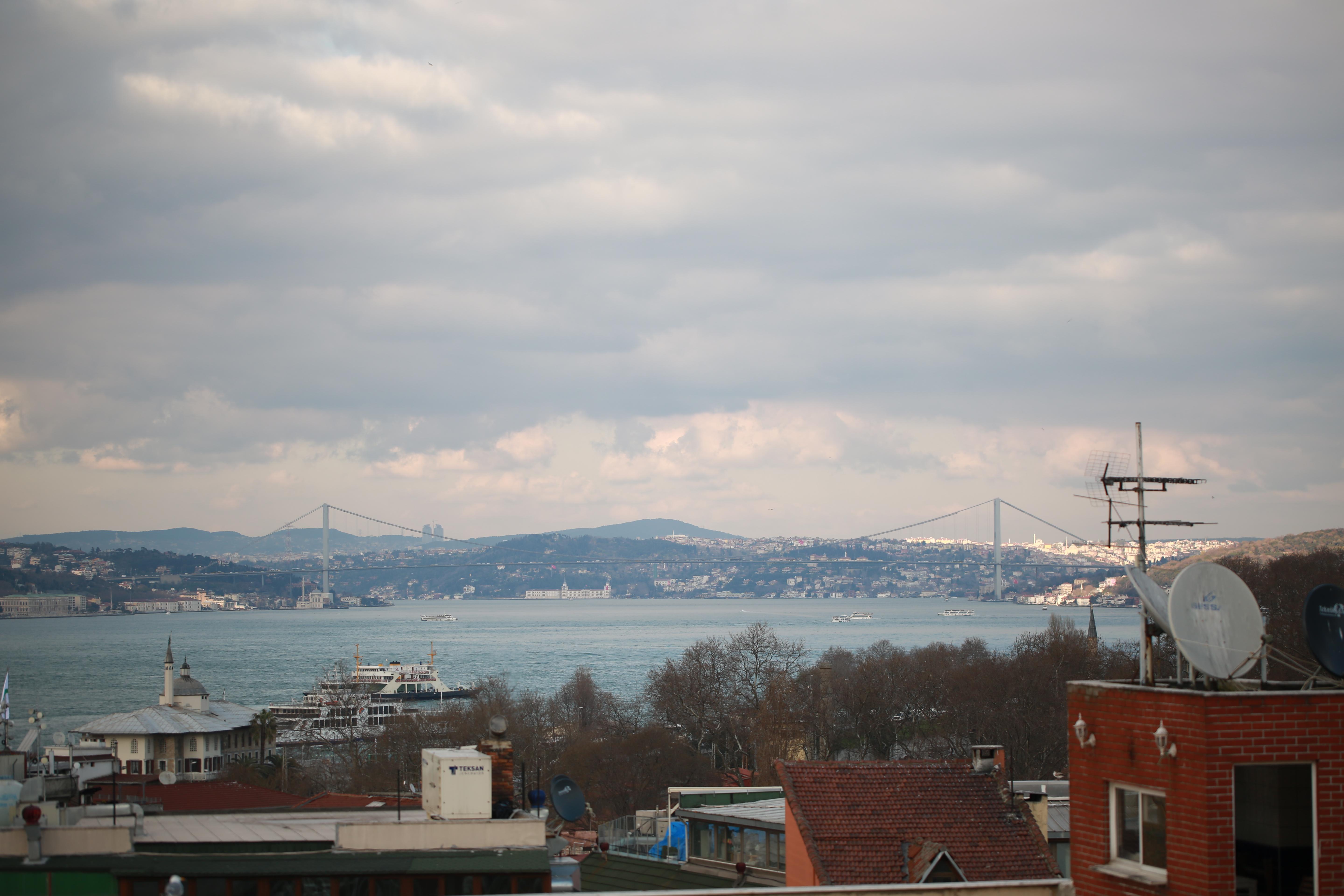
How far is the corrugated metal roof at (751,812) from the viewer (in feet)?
55.5

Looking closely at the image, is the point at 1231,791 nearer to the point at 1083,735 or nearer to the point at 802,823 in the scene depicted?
the point at 1083,735

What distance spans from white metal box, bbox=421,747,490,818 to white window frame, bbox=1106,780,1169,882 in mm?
5727

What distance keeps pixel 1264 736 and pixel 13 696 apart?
340 feet

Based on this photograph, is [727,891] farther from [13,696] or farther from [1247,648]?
[13,696]

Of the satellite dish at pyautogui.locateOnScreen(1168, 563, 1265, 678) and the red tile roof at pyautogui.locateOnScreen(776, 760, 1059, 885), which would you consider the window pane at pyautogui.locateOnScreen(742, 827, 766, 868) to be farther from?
the satellite dish at pyautogui.locateOnScreen(1168, 563, 1265, 678)

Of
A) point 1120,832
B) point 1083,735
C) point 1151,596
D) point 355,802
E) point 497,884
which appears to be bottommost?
point 355,802

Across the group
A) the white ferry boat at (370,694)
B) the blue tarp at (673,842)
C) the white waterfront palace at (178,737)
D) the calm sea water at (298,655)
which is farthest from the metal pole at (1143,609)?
the calm sea water at (298,655)

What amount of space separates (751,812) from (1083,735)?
39.1 feet

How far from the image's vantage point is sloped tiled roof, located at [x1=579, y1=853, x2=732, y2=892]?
584 inches

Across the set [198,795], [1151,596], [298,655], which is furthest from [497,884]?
[298,655]

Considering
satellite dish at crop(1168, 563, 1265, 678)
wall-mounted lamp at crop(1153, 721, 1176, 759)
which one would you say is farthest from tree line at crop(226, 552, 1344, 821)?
wall-mounted lamp at crop(1153, 721, 1176, 759)

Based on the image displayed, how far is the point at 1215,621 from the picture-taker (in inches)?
249

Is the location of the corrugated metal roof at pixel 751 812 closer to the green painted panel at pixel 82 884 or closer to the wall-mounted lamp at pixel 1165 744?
the green painted panel at pixel 82 884

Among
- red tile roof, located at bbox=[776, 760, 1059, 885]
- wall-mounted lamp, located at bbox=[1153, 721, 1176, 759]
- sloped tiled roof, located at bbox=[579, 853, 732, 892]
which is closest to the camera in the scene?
wall-mounted lamp, located at bbox=[1153, 721, 1176, 759]
